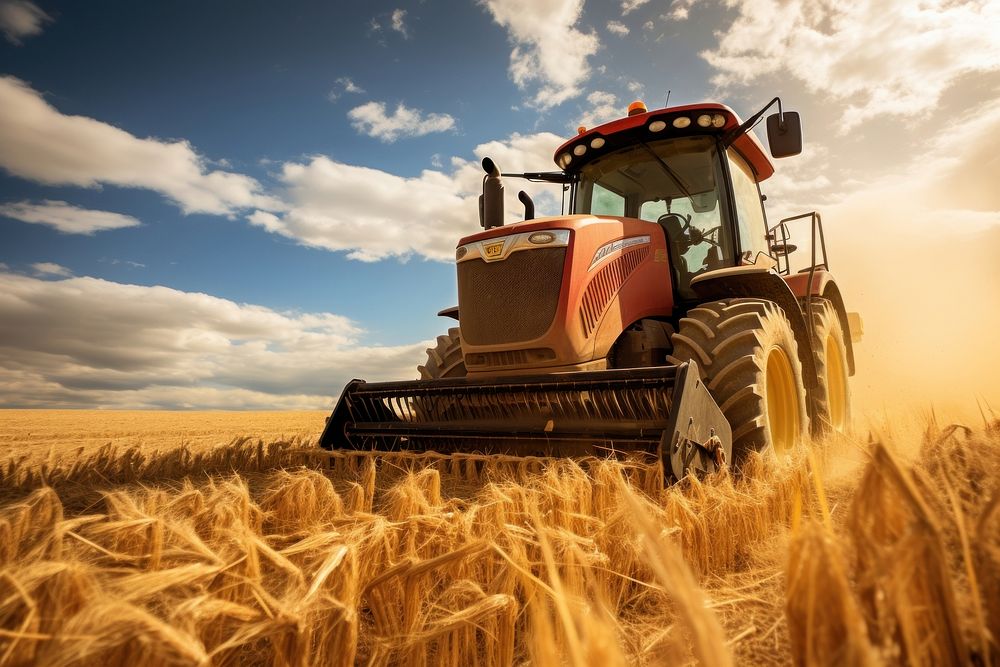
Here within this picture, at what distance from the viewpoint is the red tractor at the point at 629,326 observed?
3.20 m

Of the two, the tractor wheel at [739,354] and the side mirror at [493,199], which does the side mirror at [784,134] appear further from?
the side mirror at [493,199]

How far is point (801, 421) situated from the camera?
416 centimetres

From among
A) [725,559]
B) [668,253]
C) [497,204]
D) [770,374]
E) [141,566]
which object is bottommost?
[725,559]

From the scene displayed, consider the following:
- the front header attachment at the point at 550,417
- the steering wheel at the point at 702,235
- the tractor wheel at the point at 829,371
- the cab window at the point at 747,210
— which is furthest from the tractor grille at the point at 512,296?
the tractor wheel at the point at 829,371

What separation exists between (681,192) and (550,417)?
8.33 ft

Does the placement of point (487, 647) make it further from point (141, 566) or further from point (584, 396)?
point (584, 396)

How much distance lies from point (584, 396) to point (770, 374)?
1717mm

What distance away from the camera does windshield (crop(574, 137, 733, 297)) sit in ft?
15.5

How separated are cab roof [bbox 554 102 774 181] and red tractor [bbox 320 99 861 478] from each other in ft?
0.05

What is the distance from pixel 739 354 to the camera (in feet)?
11.3

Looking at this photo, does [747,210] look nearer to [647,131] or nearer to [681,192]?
[681,192]

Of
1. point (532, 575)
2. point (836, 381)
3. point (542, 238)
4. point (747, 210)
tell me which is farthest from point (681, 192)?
point (532, 575)

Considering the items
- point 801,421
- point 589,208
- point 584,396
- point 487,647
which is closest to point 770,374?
point 801,421

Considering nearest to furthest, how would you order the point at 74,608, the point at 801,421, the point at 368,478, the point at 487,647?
1. the point at 74,608
2. the point at 487,647
3. the point at 368,478
4. the point at 801,421
